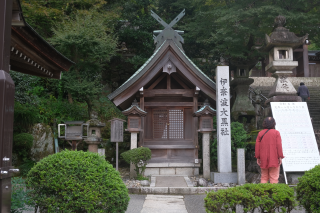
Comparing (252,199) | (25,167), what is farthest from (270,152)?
(25,167)

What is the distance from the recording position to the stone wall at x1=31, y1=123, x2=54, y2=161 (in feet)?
33.3

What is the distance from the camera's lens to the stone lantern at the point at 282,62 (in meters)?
9.98

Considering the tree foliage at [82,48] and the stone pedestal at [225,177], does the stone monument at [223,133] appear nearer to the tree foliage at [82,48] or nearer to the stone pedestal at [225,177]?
the stone pedestal at [225,177]

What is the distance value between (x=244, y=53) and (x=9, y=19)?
1365 centimetres

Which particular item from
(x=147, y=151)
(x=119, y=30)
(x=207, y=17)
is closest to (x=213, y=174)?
(x=147, y=151)

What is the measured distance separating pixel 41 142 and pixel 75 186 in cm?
752

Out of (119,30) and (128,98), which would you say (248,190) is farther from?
(119,30)

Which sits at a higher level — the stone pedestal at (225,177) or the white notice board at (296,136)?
the white notice board at (296,136)

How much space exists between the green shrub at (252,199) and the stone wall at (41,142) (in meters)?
8.39

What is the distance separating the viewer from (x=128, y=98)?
10.2 m

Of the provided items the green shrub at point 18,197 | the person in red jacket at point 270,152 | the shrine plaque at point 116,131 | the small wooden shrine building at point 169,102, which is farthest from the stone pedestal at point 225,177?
the green shrub at point 18,197

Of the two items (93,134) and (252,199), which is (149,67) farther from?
(252,199)

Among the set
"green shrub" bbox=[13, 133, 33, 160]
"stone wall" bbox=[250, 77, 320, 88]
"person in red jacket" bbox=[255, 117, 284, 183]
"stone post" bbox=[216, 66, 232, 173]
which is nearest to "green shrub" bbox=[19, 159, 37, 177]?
"green shrub" bbox=[13, 133, 33, 160]

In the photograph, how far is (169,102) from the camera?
1088 centimetres
